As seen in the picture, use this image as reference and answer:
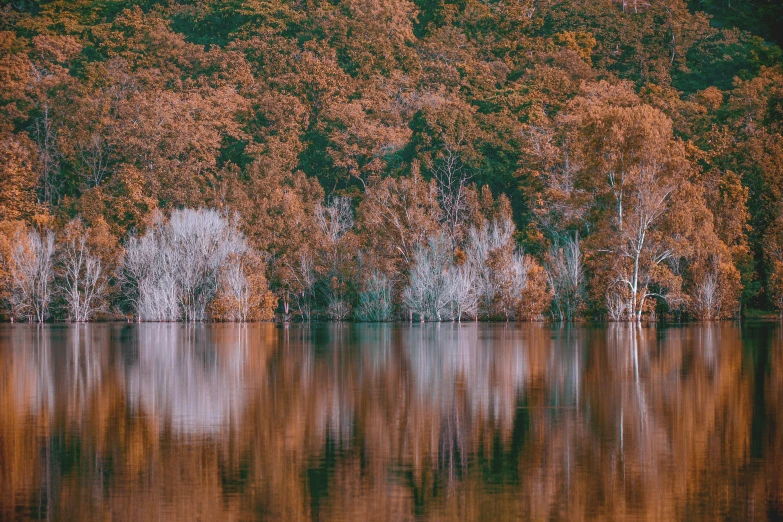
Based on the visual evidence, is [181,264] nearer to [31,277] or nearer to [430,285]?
[31,277]

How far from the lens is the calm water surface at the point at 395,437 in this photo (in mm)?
12938

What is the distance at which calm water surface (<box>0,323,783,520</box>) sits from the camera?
12.9 metres

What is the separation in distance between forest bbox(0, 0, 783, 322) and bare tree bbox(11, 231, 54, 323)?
0.57ft

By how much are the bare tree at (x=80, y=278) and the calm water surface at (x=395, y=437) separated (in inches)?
1312

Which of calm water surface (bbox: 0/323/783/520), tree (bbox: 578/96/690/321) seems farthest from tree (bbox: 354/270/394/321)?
calm water surface (bbox: 0/323/783/520)

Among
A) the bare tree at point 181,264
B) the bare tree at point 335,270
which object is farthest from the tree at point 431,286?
the bare tree at point 181,264

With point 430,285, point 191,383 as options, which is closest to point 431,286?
point 430,285

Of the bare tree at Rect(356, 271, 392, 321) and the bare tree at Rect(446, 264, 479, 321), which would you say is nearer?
the bare tree at Rect(446, 264, 479, 321)

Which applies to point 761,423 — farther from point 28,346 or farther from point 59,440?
point 28,346

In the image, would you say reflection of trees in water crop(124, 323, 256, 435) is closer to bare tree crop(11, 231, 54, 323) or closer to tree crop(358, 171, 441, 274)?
tree crop(358, 171, 441, 274)

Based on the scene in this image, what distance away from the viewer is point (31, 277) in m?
62.4

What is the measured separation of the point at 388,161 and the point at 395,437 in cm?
5835

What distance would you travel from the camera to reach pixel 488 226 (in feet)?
213

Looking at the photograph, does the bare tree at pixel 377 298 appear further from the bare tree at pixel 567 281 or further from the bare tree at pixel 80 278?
the bare tree at pixel 80 278
